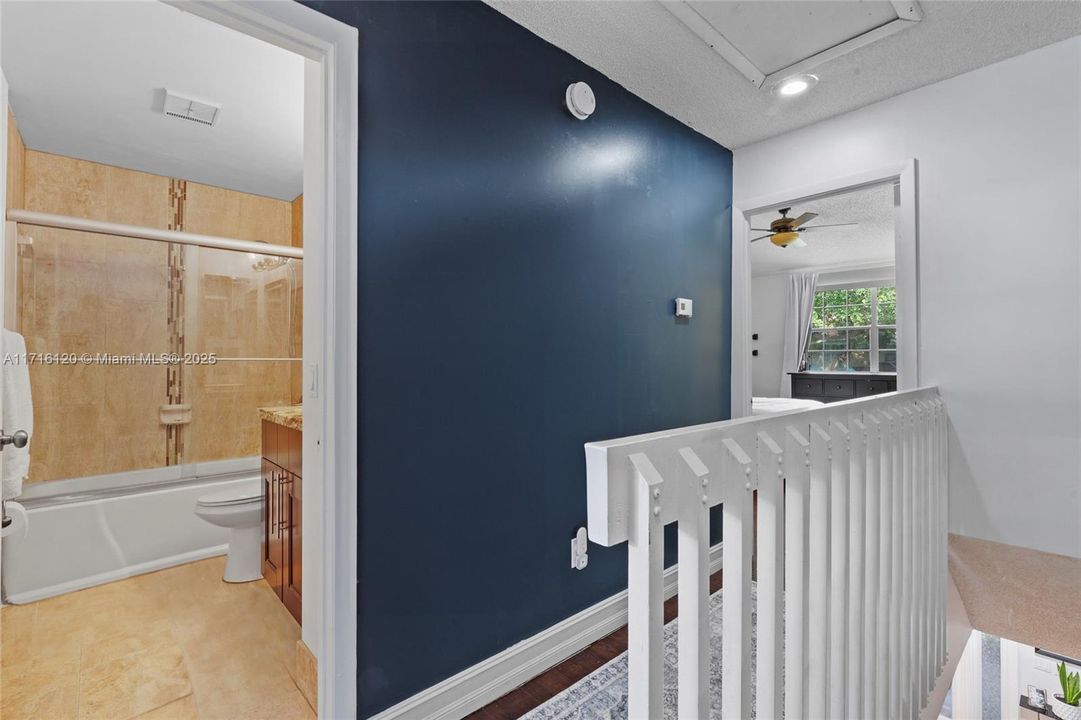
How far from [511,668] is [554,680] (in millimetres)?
178

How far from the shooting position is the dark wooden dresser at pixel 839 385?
20.2 feet

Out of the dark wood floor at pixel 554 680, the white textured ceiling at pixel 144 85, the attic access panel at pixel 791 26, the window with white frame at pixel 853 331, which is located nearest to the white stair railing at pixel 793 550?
the dark wood floor at pixel 554 680

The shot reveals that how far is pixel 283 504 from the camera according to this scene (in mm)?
2270

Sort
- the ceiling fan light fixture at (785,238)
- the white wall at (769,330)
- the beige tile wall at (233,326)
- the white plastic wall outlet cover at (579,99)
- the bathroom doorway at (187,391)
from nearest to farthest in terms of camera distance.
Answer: the bathroom doorway at (187,391)
the white plastic wall outlet cover at (579,99)
the beige tile wall at (233,326)
the ceiling fan light fixture at (785,238)
the white wall at (769,330)

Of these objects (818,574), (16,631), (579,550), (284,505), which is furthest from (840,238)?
(16,631)

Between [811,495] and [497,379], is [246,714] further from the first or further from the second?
[811,495]

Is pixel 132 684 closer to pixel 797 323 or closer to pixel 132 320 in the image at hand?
pixel 132 320

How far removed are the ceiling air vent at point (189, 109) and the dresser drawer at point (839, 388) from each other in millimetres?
7001

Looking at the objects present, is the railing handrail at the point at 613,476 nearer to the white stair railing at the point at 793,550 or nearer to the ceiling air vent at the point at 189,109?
the white stair railing at the point at 793,550

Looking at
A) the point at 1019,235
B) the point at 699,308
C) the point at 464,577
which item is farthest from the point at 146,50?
the point at 1019,235

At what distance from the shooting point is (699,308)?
2.65 meters

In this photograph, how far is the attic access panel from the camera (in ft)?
5.45

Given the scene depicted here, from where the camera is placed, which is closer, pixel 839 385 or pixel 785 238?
pixel 785 238

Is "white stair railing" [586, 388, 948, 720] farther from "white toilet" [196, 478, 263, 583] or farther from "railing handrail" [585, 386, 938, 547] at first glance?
"white toilet" [196, 478, 263, 583]
